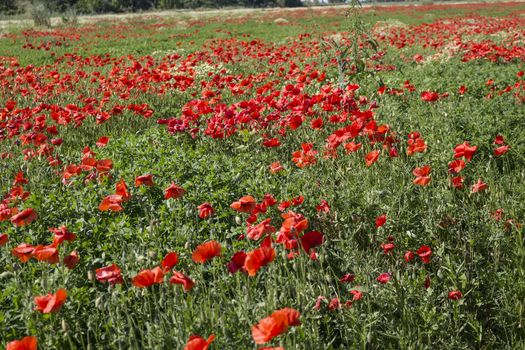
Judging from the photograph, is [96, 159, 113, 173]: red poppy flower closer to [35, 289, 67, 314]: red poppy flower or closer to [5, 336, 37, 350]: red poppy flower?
[35, 289, 67, 314]: red poppy flower

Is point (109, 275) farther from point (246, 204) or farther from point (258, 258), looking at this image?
point (246, 204)

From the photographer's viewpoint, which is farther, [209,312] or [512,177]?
[512,177]

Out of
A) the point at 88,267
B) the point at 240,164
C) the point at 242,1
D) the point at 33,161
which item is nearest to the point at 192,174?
the point at 240,164

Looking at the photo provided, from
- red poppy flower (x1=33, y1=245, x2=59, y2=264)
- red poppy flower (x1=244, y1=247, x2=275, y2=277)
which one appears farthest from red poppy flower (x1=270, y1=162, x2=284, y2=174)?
red poppy flower (x1=33, y1=245, x2=59, y2=264)

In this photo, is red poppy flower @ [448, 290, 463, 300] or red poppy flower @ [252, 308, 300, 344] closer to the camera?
red poppy flower @ [252, 308, 300, 344]

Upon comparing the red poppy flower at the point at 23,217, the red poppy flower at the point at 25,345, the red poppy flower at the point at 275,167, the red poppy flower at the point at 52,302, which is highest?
the red poppy flower at the point at 23,217

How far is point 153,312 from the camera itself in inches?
101

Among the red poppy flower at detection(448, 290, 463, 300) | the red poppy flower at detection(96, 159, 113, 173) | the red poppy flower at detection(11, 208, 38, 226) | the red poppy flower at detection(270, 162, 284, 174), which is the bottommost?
the red poppy flower at detection(448, 290, 463, 300)

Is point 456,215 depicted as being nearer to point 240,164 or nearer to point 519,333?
point 519,333

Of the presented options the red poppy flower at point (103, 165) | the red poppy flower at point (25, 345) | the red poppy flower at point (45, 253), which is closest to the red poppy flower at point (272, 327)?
the red poppy flower at point (25, 345)

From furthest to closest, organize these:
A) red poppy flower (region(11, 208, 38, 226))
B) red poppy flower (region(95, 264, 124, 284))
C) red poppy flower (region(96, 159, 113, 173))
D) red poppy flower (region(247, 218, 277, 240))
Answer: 1. red poppy flower (region(96, 159, 113, 173))
2. red poppy flower (region(11, 208, 38, 226))
3. red poppy flower (region(247, 218, 277, 240))
4. red poppy flower (region(95, 264, 124, 284))

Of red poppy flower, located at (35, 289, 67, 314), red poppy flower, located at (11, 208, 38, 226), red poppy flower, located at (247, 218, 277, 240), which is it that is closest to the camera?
red poppy flower, located at (35, 289, 67, 314)

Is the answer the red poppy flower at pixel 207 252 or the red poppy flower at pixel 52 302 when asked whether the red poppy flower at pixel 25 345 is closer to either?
the red poppy flower at pixel 52 302

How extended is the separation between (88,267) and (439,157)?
2.90 m
